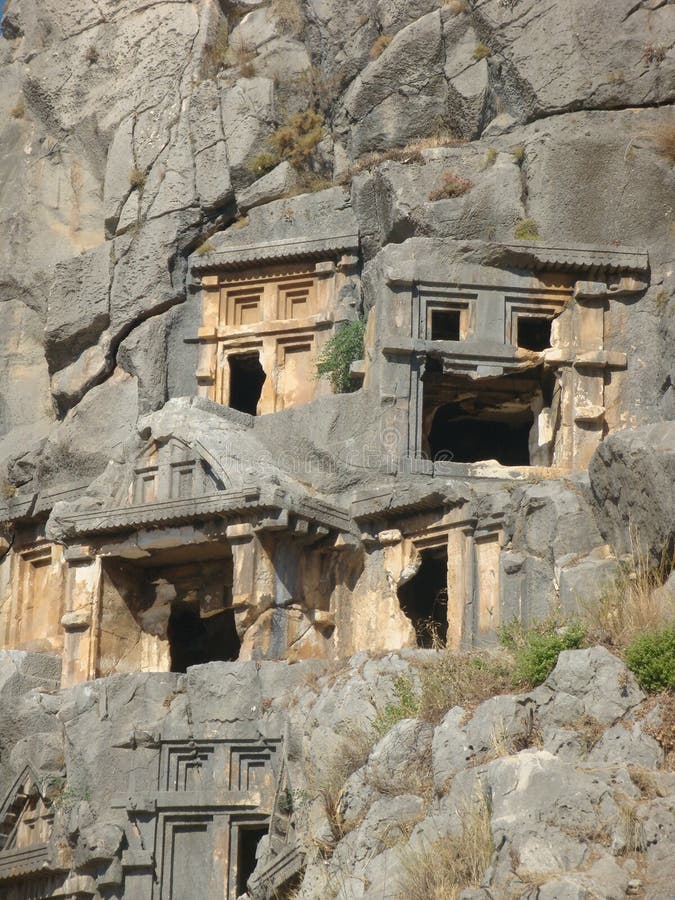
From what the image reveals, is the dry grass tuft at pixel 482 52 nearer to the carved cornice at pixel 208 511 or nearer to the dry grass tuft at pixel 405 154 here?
the dry grass tuft at pixel 405 154

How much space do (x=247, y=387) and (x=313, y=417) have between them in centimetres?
559

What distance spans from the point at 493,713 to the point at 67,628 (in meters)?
10.2

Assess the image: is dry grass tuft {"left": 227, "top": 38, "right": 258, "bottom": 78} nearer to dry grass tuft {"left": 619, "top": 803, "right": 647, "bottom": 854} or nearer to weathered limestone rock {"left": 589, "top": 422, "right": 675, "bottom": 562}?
weathered limestone rock {"left": 589, "top": 422, "right": 675, "bottom": 562}

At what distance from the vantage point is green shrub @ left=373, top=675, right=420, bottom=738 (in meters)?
19.6

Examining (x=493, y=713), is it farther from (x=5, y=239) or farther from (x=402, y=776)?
(x=5, y=239)

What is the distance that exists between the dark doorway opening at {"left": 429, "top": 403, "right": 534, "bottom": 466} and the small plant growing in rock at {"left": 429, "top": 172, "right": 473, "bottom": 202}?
423cm

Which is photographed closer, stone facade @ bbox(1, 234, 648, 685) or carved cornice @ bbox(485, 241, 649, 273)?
stone facade @ bbox(1, 234, 648, 685)

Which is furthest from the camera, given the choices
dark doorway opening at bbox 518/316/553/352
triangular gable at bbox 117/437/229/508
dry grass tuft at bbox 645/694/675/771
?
dark doorway opening at bbox 518/316/553/352

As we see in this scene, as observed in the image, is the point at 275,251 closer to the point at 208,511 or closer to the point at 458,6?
the point at 458,6

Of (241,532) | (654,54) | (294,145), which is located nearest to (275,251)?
(294,145)

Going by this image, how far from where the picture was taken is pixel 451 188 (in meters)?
28.9

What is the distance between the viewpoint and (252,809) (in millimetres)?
22578

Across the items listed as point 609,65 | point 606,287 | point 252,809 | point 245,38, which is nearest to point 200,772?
point 252,809

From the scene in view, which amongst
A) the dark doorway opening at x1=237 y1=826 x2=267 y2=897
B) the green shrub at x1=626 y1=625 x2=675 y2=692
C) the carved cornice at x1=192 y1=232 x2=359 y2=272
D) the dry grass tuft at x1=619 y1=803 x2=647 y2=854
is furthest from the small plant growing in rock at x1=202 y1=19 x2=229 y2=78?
the dry grass tuft at x1=619 y1=803 x2=647 y2=854
